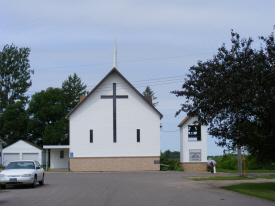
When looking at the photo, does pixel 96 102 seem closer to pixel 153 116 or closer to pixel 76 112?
pixel 76 112

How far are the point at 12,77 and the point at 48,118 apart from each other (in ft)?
30.7

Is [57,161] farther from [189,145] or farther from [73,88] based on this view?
[73,88]

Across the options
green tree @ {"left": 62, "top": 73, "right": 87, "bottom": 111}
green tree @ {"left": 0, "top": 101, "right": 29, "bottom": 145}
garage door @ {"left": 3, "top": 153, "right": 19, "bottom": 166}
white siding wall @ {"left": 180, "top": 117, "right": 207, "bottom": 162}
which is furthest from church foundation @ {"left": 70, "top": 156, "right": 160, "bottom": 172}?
green tree @ {"left": 62, "top": 73, "right": 87, "bottom": 111}

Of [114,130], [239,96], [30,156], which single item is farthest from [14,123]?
[239,96]

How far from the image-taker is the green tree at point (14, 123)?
59938mm

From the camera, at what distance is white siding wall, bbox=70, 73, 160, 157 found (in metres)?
42.4

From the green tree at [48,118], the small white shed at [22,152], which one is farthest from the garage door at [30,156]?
the green tree at [48,118]

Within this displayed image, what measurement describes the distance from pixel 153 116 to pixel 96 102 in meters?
6.61

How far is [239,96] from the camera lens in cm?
1727

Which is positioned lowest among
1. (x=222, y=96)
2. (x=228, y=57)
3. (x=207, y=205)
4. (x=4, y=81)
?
(x=207, y=205)

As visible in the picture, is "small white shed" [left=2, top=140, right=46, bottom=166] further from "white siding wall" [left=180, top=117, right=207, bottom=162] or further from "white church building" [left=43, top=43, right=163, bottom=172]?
"white siding wall" [left=180, top=117, right=207, bottom=162]

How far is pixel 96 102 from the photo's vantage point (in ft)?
142

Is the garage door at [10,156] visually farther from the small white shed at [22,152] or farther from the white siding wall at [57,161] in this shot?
the white siding wall at [57,161]

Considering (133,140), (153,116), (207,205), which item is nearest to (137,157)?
(133,140)
